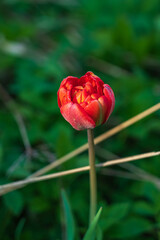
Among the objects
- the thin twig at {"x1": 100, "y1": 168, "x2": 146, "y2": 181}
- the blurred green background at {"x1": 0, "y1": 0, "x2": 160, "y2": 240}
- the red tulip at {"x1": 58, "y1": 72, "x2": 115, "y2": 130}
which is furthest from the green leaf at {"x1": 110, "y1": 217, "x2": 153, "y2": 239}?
the red tulip at {"x1": 58, "y1": 72, "x2": 115, "y2": 130}

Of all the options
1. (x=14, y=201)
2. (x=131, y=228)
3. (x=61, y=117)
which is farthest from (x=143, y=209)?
(x=61, y=117)

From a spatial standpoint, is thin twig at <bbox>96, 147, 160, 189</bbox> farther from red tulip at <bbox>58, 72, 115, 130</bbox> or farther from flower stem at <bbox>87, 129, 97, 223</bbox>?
red tulip at <bbox>58, 72, 115, 130</bbox>

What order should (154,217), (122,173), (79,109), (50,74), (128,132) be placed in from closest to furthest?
(79,109) → (154,217) → (122,173) → (128,132) → (50,74)

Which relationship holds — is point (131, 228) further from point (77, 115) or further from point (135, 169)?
point (77, 115)

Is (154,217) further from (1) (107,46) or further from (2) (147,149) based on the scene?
(1) (107,46)

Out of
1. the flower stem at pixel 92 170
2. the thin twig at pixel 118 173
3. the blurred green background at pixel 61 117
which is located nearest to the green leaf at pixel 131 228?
the blurred green background at pixel 61 117

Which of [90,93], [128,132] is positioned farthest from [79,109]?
[128,132]
